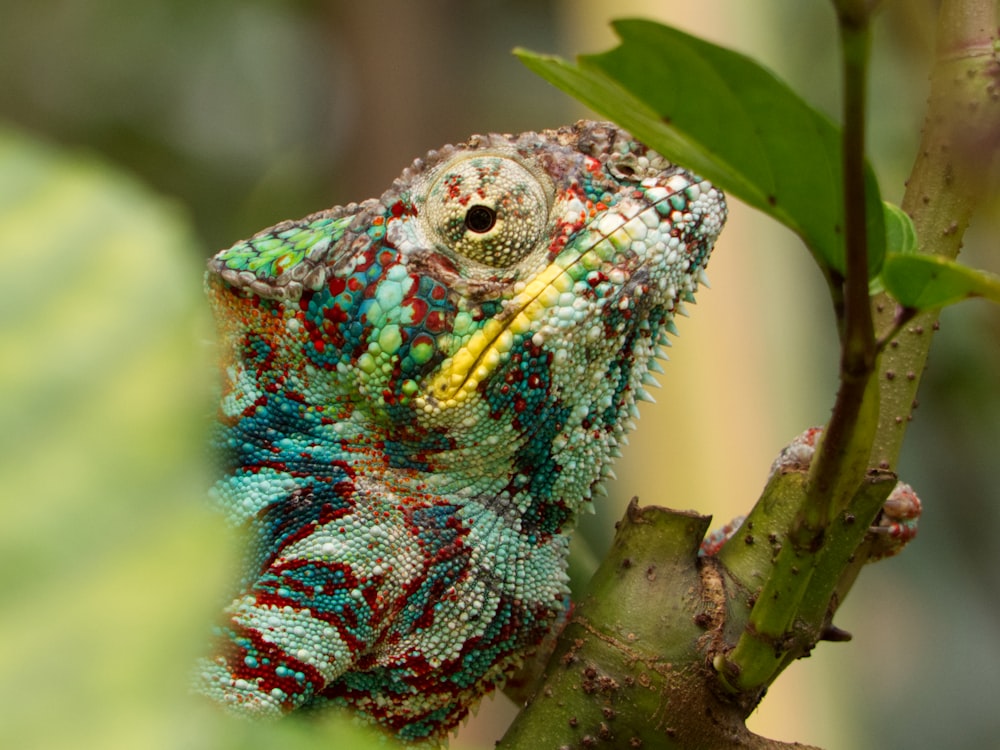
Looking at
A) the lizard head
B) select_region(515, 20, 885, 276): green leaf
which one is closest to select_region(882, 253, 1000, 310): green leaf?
select_region(515, 20, 885, 276): green leaf

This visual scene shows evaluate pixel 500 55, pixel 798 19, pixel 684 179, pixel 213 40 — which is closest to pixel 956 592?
pixel 798 19

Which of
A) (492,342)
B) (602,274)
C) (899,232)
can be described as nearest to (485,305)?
(492,342)

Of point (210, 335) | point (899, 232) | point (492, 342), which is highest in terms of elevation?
point (899, 232)

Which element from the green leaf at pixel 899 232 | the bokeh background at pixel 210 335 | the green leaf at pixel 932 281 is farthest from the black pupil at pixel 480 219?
the green leaf at pixel 932 281

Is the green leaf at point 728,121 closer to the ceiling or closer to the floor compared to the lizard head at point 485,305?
closer to the ceiling

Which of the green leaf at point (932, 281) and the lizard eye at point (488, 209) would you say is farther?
the lizard eye at point (488, 209)

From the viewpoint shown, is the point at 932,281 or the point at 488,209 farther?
the point at 488,209

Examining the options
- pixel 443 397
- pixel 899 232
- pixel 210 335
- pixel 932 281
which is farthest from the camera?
pixel 210 335

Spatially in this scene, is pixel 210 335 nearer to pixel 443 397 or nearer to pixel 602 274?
pixel 443 397

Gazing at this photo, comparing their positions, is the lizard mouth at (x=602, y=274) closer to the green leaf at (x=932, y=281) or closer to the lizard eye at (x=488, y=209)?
the lizard eye at (x=488, y=209)
